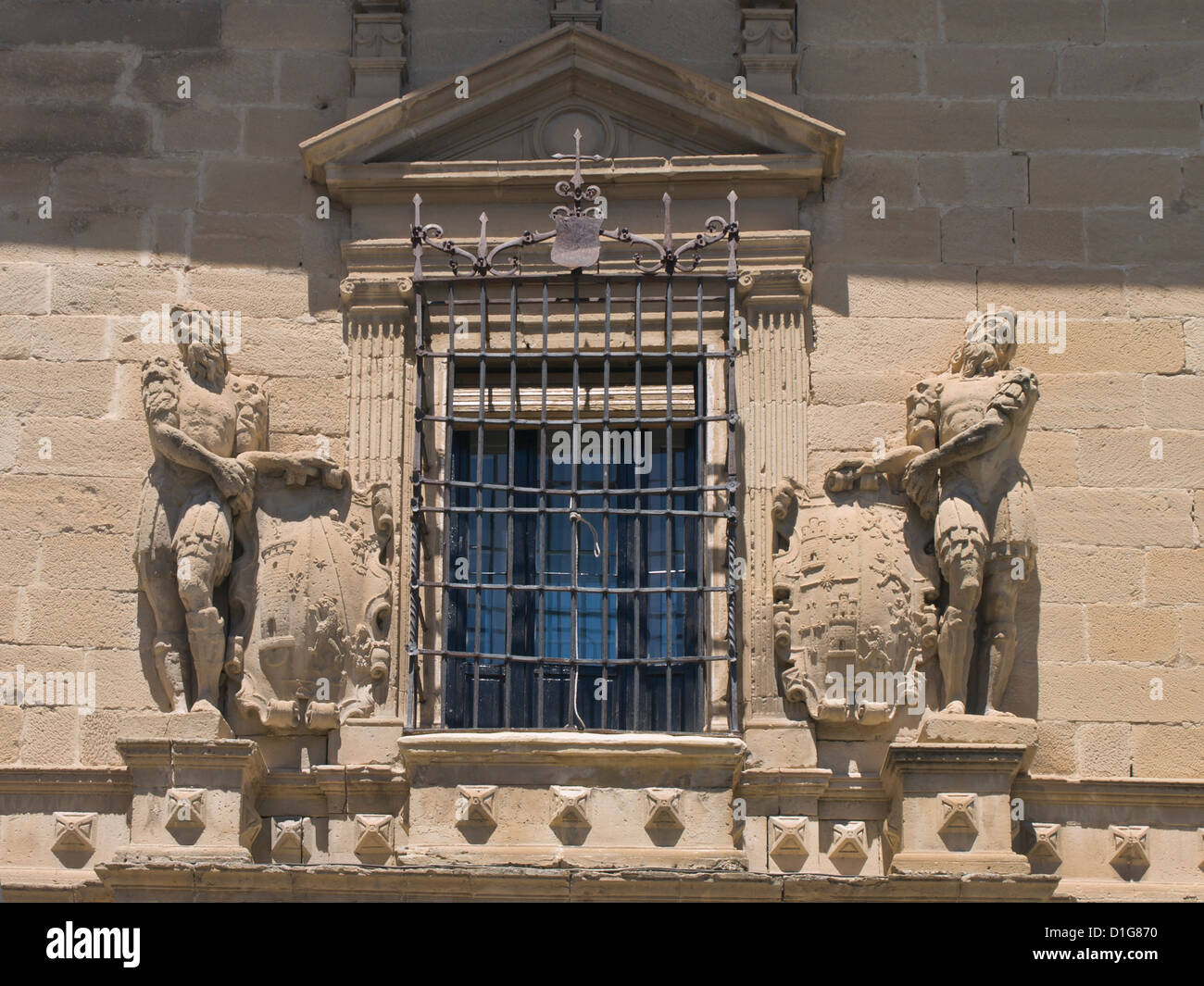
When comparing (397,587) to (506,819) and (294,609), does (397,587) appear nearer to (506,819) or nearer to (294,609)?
(294,609)

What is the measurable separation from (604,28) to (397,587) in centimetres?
273

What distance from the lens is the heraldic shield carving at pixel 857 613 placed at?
36.4 feet

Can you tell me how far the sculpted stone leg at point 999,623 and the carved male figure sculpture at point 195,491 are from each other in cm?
267

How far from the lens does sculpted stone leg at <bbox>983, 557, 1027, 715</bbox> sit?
1114 cm

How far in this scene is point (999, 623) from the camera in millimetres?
11188

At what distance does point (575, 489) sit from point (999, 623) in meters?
1.78

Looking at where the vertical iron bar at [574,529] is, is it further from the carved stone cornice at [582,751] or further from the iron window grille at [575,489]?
the carved stone cornice at [582,751]

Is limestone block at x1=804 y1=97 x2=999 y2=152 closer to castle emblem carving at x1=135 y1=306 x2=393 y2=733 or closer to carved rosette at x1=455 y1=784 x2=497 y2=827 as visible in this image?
castle emblem carving at x1=135 y1=306 x2=393 y2=733

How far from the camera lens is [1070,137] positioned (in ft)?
39.9

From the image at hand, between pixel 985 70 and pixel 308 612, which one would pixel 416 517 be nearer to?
pixel 308 612

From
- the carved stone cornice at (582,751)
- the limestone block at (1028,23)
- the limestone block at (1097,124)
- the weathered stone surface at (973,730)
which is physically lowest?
the carved stone cornice at (582,751)

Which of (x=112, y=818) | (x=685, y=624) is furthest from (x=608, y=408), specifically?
(x=112, y=818)

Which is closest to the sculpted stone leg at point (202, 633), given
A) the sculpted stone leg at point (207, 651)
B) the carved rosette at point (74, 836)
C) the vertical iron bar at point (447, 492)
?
the sculpted stone leg at point (207, 651)

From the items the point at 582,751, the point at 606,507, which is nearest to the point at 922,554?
the point at 606,507
